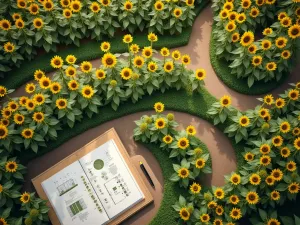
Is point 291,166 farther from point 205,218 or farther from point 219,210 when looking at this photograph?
point 205,218

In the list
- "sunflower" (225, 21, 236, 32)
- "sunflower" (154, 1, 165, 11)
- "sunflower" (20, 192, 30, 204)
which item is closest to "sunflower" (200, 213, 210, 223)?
"sunflower" (20, 192, 30, 204)

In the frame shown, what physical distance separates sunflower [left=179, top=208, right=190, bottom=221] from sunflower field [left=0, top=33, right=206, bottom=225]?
1415 mm

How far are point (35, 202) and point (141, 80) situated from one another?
2.62 metres

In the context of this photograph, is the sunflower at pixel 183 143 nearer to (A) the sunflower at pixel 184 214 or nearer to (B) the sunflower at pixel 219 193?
(B) the sunflower at pixel 219 193

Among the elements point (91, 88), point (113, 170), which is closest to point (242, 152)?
point (113, 170)

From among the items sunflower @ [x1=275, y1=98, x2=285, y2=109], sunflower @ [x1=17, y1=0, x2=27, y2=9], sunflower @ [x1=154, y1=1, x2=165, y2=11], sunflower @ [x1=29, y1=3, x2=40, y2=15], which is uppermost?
sunflower @ [x1=17, y1=0, x2=27, y2=9]

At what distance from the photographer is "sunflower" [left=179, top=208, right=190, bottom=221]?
479 cm

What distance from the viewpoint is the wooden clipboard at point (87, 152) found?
501 cm

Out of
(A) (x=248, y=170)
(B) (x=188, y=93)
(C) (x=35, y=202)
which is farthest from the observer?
(B) (x=188, y=93)

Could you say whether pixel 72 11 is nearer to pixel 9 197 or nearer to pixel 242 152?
pixel 9 197

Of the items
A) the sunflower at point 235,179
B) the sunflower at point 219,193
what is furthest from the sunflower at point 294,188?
the sunflower at point 219,193

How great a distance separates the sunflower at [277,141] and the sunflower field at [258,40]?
1.24m

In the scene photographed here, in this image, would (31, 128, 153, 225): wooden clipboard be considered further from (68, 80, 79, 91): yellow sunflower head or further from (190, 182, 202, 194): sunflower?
(68, 80, 79, 91): yellow sunflower head

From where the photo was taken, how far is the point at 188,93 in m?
6.02
